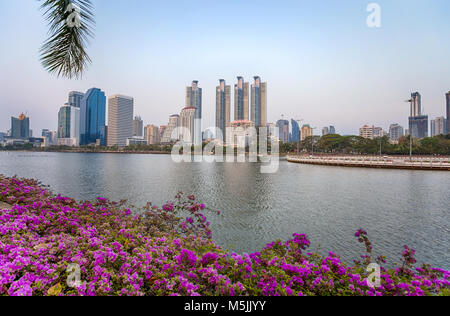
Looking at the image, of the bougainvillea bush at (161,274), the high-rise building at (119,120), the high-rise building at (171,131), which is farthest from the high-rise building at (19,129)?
the bougainvillea bush at (161,274)

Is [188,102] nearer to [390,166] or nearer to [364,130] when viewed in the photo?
[364,130]

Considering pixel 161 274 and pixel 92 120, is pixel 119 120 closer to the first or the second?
pixel 92 120

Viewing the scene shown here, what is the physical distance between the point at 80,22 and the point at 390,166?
1375 inches

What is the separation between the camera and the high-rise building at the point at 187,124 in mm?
143125

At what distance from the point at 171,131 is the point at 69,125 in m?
71.7

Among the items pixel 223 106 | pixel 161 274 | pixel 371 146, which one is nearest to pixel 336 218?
pixel 161 274

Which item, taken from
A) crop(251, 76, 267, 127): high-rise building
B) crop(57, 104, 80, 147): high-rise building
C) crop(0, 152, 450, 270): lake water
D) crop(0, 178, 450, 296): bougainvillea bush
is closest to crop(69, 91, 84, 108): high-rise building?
crop(57, 104, 80, 147): high-rise building

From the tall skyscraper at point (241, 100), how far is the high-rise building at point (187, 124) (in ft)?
95.0

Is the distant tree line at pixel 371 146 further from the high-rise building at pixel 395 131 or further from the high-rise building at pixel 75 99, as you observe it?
the high-rise building at pixel 75 99

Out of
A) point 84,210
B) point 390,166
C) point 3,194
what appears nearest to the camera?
point 84,210

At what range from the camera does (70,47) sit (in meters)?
4.13

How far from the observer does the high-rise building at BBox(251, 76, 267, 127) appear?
149 metres

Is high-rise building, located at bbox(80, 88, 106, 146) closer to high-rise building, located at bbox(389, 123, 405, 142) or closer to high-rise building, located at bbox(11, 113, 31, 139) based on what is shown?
high-rise building, located at bbox(11, 113, 31, 139)
